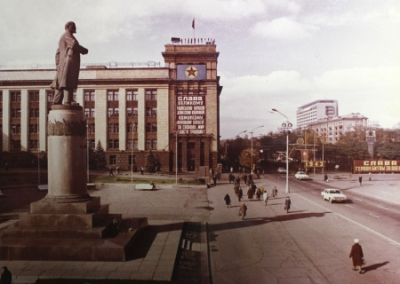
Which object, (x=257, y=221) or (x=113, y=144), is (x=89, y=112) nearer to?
(x=113, y=144)

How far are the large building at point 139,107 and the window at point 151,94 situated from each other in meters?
0.15

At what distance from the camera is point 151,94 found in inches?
1951

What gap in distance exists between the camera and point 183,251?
13953 mm

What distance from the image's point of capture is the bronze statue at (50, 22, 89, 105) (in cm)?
1329

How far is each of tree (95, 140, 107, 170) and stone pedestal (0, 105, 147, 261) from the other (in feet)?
69.1

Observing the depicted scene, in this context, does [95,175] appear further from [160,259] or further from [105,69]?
[160,259]

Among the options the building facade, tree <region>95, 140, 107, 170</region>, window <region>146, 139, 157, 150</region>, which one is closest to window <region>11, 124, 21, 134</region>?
tree <region>95, 140, 107, 170</region>

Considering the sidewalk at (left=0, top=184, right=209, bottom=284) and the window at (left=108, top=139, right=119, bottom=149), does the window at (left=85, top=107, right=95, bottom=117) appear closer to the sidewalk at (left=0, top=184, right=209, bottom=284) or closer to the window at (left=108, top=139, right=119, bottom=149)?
the window at (left=108, top=139, right=119, bottom=149)

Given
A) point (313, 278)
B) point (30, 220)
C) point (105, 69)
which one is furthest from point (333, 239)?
point (105, 69)

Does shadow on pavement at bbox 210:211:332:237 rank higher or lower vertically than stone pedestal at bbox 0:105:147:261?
lower

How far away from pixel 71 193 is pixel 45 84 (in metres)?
21.8

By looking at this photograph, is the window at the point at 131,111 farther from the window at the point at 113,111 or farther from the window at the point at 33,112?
the window at the point at 33,112

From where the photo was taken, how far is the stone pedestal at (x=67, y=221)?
38.1 ft

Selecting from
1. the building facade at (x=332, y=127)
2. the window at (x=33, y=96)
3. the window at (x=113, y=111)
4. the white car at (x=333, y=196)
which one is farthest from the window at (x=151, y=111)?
the white car at (x=333, y=196)
